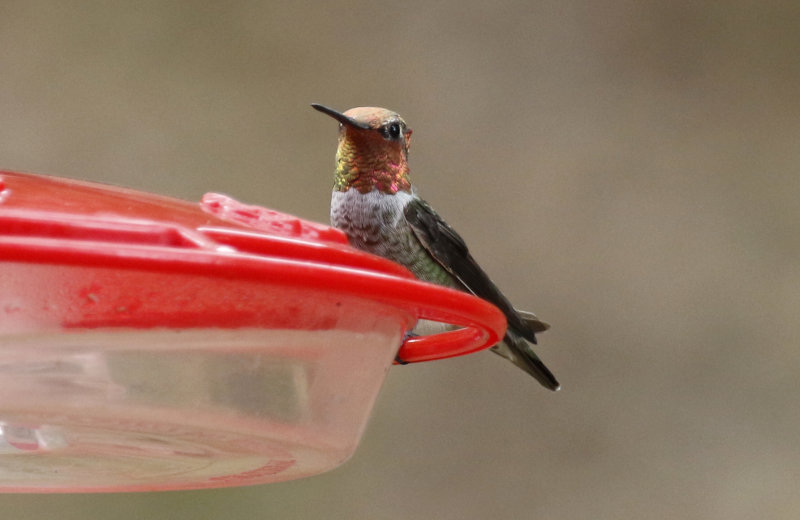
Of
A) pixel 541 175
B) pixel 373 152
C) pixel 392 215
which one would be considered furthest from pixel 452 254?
pixel 541 175

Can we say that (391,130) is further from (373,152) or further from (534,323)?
(534,323)

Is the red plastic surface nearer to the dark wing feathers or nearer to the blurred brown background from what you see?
the dark wing feathers

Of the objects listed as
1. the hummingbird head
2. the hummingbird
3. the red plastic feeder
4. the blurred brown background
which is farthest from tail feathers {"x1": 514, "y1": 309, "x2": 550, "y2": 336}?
the blurred brown background

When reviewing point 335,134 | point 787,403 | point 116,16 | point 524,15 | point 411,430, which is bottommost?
point 411,430

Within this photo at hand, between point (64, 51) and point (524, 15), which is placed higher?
point (524, 15)

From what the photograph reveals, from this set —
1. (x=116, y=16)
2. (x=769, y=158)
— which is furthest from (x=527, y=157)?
(x=116, y=16)

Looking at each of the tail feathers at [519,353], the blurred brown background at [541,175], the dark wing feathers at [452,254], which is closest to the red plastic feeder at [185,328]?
the dark wing feathers at [452,254]

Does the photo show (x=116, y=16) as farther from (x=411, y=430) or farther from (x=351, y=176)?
(x=351, y=176)

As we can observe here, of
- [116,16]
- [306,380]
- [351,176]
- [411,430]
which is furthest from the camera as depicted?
[116,16]
